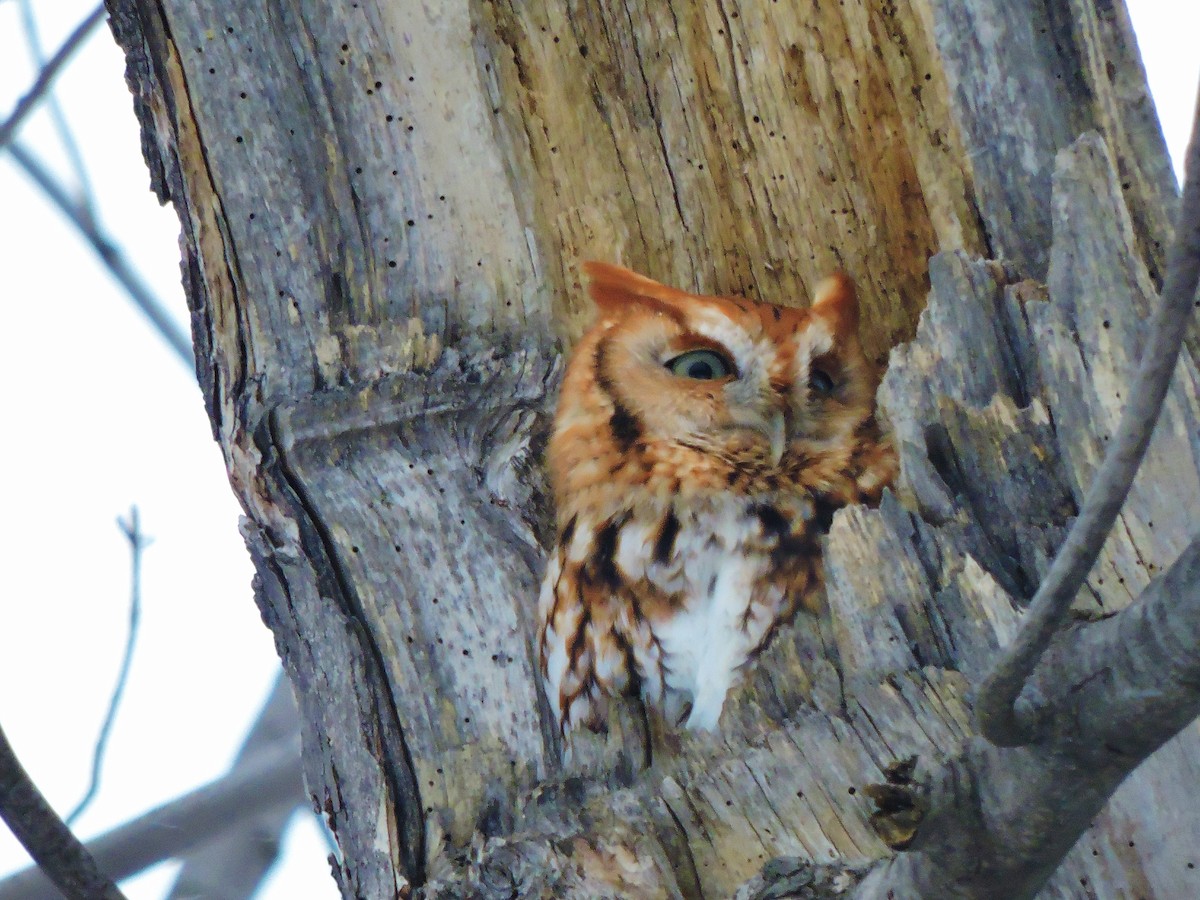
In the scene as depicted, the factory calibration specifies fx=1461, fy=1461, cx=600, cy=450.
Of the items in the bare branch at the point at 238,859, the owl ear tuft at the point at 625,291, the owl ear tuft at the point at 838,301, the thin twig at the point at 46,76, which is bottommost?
the bare branch at the point at 238,859

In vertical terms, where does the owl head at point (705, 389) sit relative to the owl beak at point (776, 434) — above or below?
above

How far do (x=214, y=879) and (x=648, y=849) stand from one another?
173 centimetres

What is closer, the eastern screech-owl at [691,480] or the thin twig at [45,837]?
the thin twig at [45,837]

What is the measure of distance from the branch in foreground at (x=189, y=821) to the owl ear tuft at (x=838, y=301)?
68.5 inches

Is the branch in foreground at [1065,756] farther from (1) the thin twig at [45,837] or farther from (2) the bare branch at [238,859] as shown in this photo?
(2) the bare branch at [238,859]

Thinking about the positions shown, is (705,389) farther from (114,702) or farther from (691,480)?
(114,702)

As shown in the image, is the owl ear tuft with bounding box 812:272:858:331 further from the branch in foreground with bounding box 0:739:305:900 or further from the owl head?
the branch in foreground with bounding box 0:739:305:900

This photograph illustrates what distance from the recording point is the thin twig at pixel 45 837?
1.54m

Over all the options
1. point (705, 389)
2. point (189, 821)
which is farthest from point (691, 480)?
point (189, 821)

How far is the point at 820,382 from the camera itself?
2465mm

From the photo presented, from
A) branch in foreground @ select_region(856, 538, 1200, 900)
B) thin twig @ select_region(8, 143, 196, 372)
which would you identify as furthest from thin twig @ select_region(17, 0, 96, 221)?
branch in foreground @ select_region(856, 538, 1200, 900)

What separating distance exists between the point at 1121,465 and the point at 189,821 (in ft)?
8.29

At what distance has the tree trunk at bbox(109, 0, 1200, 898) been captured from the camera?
6.18ft

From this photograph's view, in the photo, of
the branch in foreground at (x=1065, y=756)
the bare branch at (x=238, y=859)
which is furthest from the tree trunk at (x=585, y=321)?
the bare branch at (x=238, y=859)
